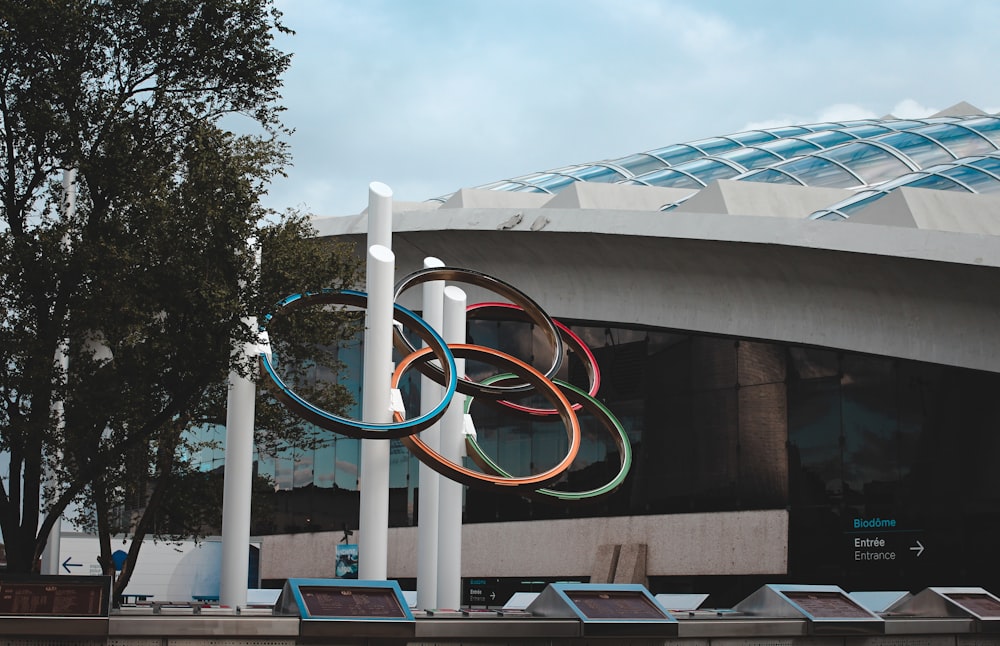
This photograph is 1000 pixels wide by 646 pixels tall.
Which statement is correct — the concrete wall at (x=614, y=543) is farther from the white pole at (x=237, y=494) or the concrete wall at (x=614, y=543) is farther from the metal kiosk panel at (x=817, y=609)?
the metal kiosk panel at (x=817, y=609)

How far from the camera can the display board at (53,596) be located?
36.7 ft

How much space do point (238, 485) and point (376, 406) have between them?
9.06ft

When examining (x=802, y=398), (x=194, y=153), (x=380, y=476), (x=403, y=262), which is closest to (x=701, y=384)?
(x=802, y=398)

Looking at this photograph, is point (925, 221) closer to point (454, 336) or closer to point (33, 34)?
point (454, 336)

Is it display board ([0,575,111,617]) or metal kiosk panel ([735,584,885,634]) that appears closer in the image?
display board ([0,575,111,617])

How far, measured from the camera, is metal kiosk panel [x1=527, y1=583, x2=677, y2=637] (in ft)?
41.7

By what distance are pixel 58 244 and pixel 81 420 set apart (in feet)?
9.05

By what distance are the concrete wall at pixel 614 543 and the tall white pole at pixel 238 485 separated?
15769mm

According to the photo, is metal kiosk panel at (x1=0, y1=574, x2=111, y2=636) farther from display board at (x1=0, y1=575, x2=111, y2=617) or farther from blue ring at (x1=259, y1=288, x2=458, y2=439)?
blue ring at (x1=259, y1=288, x2=458, y2=439)

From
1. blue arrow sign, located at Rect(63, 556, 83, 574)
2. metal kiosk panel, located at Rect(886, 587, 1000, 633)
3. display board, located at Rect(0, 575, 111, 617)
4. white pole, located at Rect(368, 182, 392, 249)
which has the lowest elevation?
blue arrow sign, located at Rect(63, 556, 83, 574)

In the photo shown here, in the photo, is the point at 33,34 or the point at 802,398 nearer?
the point at 33,34

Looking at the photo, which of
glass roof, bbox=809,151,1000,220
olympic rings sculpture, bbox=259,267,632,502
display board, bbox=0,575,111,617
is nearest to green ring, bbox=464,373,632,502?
olympic rings sculpture, bbox=259,267,632,502

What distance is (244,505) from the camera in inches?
772

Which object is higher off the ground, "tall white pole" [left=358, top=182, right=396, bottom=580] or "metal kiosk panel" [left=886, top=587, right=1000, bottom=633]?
"tall white pole" [left=358, top=182, right=396, bottom=580]
